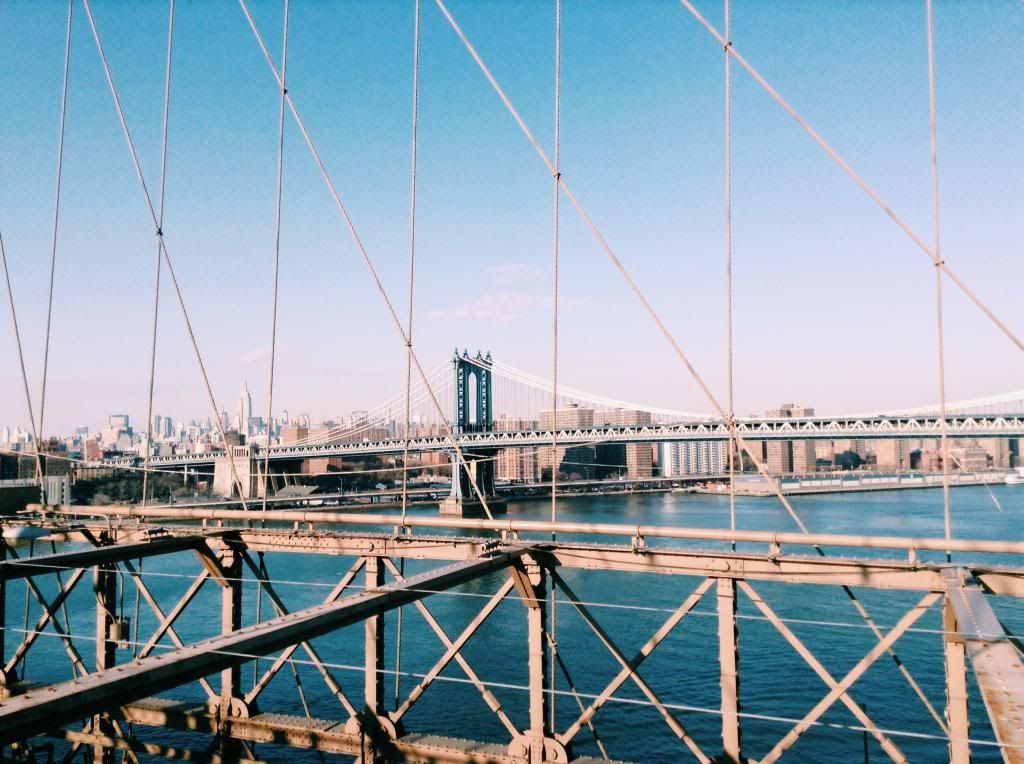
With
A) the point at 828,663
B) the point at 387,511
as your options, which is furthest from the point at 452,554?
the point at 387,511

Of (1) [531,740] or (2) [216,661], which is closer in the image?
(2) [216,661]

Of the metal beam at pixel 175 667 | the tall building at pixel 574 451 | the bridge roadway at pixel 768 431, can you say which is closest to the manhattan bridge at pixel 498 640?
the metal beam at pixel 175 667

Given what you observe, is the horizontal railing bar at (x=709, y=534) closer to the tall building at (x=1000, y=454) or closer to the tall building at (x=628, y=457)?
the tall building at (x=1000, y=454)

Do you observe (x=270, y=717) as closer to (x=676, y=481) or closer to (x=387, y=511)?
(x=387, y=511)

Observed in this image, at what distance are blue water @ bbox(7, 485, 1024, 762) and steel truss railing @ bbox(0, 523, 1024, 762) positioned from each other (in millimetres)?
559

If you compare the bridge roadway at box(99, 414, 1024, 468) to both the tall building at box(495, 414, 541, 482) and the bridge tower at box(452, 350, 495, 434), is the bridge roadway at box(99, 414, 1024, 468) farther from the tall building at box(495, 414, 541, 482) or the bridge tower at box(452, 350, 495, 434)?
the tall building at box(495, 414, 541, 482)

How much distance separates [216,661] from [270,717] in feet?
15.3

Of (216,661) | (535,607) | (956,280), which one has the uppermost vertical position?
(956,280)

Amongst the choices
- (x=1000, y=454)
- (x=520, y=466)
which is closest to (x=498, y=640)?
(x=520, y=466)

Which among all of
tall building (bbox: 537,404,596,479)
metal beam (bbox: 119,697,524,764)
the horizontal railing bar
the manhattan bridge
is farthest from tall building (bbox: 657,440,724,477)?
metal beam (bbox: 119,697,524,764)

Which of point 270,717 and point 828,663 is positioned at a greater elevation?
point 270,717

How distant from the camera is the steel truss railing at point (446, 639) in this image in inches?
124

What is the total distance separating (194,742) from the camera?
1376cm

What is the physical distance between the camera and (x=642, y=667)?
52.3 ft
